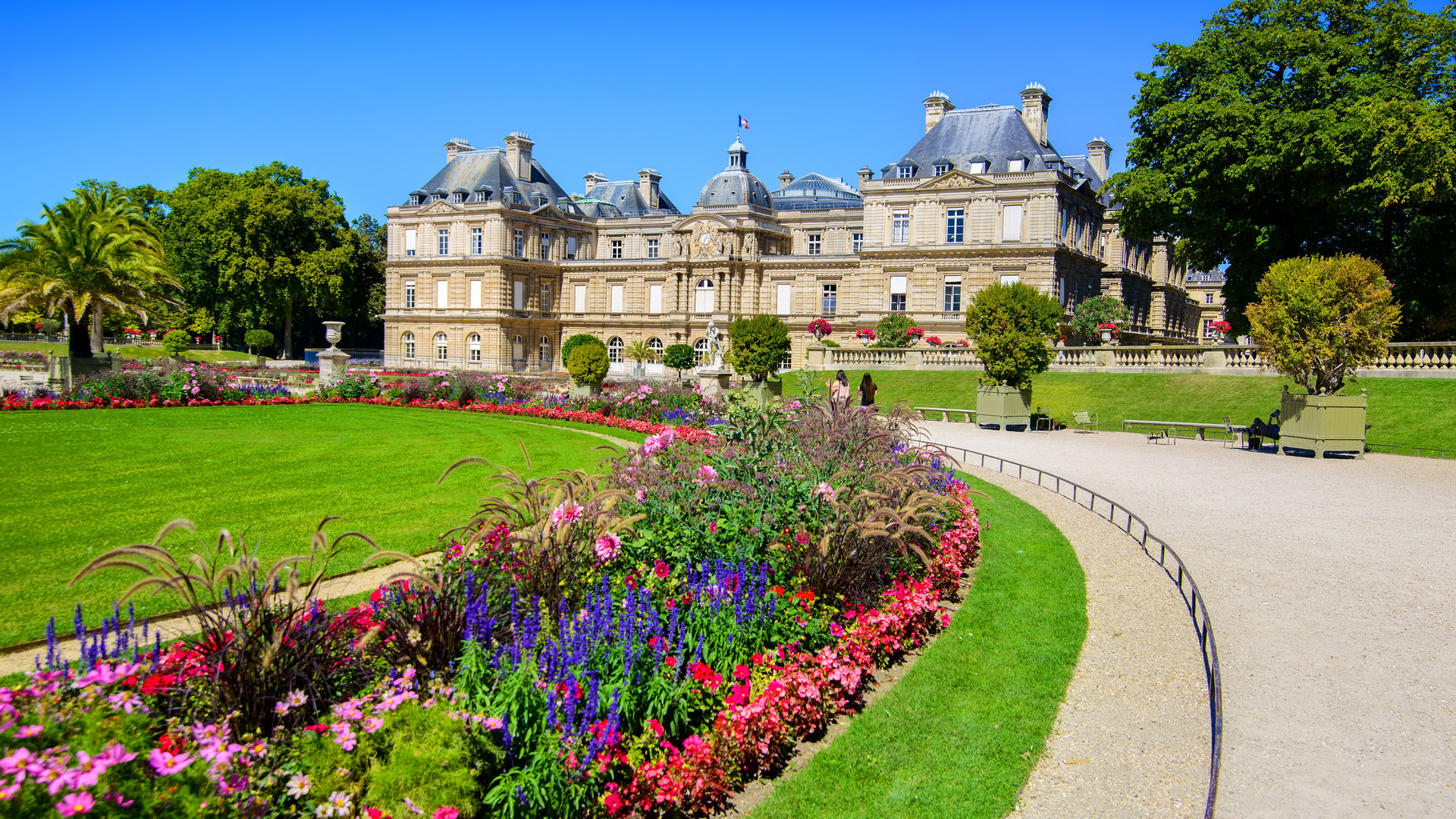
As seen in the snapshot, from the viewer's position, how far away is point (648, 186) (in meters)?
67.9

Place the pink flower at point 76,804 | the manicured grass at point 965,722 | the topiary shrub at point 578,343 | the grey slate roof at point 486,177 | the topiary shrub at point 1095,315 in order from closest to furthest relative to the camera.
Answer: the pink flower at point 76,804 < the manicured grass at point 965,722 < the topiary shrub at point 578,343 < the topiary shrub at point 1095,315 < the grey slate roof at point 486,177

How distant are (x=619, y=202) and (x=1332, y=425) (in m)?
56.4

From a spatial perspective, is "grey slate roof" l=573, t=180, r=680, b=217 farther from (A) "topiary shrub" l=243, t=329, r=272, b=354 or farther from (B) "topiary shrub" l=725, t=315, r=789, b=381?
(B) "topiary shrub" l=725, t=315, r=789, b=381

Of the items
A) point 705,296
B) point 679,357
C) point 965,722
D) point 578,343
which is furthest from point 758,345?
point 705,296

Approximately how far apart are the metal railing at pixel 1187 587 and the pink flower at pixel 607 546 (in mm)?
3980

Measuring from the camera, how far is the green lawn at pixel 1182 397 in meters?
22.3

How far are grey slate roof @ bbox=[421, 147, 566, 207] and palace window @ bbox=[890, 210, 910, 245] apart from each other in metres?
26.6

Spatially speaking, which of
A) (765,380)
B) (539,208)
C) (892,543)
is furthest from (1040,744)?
(539,208)

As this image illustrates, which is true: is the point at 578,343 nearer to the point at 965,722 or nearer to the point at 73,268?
the point at 73,268

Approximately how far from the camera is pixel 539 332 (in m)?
61.6

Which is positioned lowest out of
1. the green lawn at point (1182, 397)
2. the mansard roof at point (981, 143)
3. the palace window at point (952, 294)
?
the green lawn at point (1182, 397)

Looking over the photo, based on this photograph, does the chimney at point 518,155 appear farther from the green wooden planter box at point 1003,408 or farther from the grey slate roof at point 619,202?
the green wooden planter box at point 1003,408

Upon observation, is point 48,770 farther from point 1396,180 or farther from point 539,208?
point 539,208

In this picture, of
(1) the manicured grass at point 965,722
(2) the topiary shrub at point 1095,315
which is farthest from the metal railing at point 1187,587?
(2) the topiary shrub at point 1095,315
